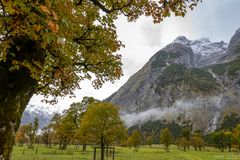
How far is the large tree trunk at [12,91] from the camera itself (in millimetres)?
9078

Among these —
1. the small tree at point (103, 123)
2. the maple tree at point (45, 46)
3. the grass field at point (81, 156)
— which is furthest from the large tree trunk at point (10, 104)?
the grass field at point (81, 156)

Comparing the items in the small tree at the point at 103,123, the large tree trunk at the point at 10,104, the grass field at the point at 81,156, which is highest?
the small tree at the point at 103,123

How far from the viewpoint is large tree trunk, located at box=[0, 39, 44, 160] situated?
9078 mm

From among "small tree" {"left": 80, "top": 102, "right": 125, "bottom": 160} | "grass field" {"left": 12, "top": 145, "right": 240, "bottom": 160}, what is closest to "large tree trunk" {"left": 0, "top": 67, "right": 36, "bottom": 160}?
"small tree" {"left": 80, "top": 102, "right": 125, "bottom": 160}

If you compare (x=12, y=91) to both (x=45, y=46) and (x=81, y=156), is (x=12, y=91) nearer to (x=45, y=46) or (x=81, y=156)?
(x=45, y=46)

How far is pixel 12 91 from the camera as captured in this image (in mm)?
9297

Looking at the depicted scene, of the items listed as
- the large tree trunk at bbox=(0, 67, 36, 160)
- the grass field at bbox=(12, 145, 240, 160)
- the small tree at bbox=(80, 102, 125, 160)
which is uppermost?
the small tree at bbox=(80, 102, 125, 160)

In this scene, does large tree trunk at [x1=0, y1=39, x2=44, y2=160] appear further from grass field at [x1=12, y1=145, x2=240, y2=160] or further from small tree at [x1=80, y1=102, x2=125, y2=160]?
grass field at [x1=12, y1=145, x2=240, y2=160]

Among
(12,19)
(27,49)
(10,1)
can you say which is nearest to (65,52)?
(27,49)

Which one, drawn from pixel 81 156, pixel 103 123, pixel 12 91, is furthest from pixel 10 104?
pixel 81 156

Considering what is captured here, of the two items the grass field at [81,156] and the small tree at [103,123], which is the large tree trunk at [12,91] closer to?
the small tree at [103,123]

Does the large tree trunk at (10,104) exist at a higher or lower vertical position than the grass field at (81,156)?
higher

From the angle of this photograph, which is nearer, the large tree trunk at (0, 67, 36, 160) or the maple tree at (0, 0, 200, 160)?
the maple tree at (0, 0, 200, 160)

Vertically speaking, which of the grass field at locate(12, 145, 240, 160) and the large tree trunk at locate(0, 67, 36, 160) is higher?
the large tree trunk at locate(0, 67, 36, 160)
